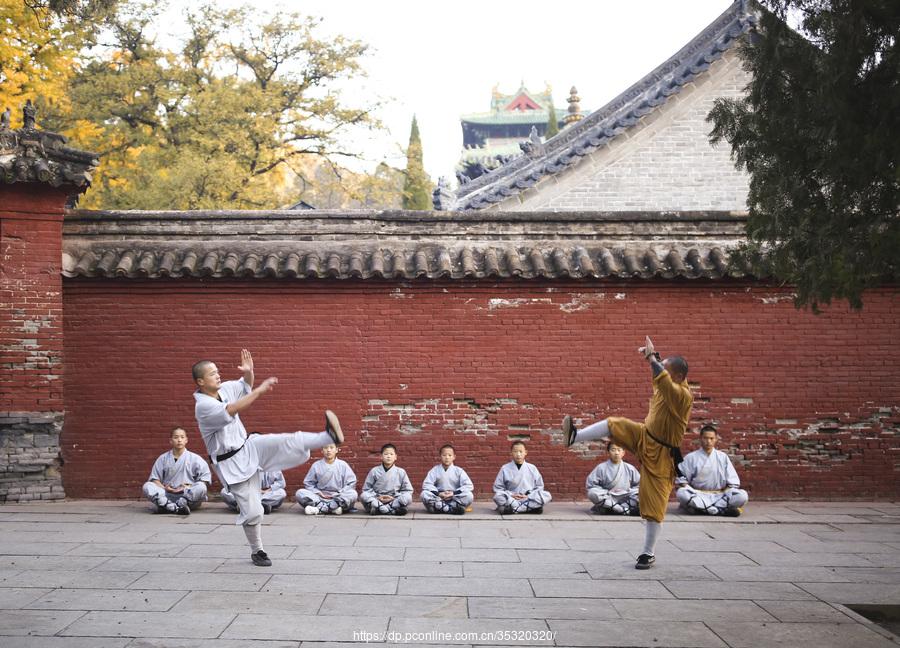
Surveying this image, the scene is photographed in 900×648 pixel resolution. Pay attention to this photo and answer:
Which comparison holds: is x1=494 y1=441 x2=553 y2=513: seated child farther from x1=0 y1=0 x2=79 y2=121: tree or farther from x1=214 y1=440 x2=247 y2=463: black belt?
x1=0 y1=0 x2=79 y2=121: tree

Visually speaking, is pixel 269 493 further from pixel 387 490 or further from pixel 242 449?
pixel 242 449

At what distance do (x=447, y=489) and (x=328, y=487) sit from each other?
1345 mm

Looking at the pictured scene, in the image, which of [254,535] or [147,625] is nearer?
[147,625]

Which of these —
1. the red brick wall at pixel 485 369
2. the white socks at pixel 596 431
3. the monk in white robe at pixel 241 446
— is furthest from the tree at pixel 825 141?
the red brick wall at pixel 485 369

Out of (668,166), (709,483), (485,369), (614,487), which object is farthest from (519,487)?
(668,166)

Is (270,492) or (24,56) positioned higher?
(24,56)

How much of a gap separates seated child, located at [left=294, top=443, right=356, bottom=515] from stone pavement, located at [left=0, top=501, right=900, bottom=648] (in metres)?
0.23

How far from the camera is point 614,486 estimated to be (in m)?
10.5

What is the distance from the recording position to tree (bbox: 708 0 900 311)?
4992 millimetres

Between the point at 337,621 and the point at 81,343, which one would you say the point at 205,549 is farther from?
the point at 81,343

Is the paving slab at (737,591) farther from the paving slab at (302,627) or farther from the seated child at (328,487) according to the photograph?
the seated child at (328,487)

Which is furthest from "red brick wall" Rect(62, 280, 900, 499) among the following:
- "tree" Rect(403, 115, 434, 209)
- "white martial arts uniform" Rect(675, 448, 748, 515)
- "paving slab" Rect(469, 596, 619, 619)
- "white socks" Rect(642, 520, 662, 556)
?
"tree" Rect(403, 115, 434, 209)

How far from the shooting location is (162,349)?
10.9 meters

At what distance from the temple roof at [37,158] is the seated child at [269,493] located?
154 inches
